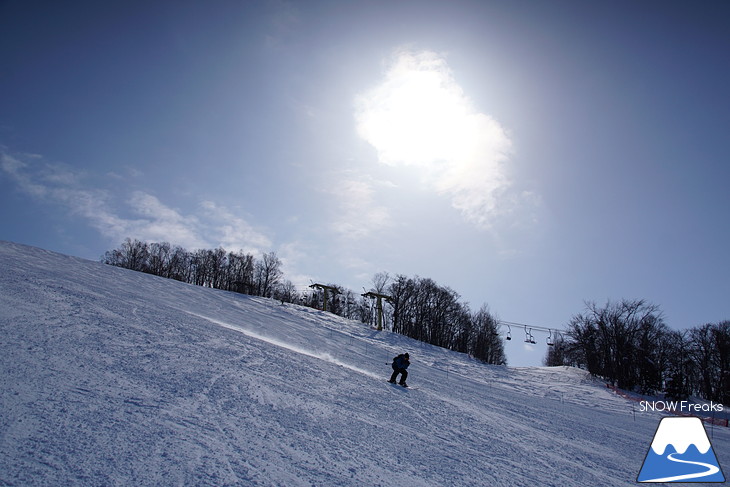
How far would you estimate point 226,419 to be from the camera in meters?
6.46

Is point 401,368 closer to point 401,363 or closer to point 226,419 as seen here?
point 401,363

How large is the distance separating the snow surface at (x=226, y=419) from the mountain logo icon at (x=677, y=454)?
0.53m

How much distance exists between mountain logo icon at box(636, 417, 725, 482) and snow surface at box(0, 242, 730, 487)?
528 mm

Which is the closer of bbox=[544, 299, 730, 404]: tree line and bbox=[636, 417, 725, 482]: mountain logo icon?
bbox=[636, 417, 725, 482]: mountain logo icon

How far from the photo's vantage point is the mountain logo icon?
747 cm

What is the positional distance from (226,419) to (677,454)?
9.50 metres

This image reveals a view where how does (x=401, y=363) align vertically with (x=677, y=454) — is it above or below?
below

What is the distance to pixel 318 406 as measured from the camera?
8.42 meters

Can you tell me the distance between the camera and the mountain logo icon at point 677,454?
747 centimetres

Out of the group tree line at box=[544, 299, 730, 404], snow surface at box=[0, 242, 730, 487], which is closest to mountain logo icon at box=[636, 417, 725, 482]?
snow surface at box=[0, 242, 730, 487]

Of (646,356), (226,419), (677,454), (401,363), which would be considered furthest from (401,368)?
(646,356)

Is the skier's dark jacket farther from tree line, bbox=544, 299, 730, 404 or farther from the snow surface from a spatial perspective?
tree line, bbox=544, 299, 730, 404

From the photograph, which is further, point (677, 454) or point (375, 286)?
point (375, 286)

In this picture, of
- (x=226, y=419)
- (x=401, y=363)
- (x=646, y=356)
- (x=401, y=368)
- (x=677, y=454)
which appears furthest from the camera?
(x=646, y=356)
